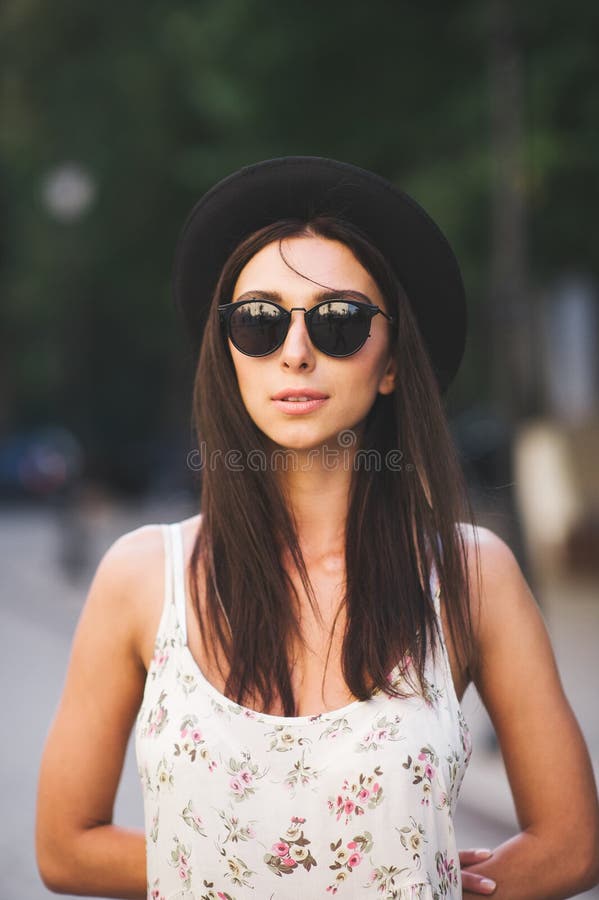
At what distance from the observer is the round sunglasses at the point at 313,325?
2.05 metres

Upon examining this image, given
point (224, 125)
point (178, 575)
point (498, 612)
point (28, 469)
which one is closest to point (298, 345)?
point (178, 575)

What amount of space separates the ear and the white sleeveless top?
0.55 m

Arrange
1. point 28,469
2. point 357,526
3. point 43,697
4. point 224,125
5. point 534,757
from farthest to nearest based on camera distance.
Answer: point 28,469
point 224,125
point 43,697
point 357,526
point 534,757

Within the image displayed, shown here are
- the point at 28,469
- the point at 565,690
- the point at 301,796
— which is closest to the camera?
the point at 301,796

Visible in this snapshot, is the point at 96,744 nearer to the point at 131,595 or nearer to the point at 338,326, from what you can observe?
the point at 131,595

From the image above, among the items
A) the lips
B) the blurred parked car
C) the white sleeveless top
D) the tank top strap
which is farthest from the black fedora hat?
the blurred parked car

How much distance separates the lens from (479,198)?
12398mm

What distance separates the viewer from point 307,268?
2.07 m

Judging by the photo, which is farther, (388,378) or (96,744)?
(388,378)

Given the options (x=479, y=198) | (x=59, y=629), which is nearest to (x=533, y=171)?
(x=479, y=198)

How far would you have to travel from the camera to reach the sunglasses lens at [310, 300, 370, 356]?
6.72 feet

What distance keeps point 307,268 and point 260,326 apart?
129 mm

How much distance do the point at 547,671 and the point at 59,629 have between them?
9.62 meters

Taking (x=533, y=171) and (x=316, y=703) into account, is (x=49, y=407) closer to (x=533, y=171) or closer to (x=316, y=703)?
(x=533, y=171)
